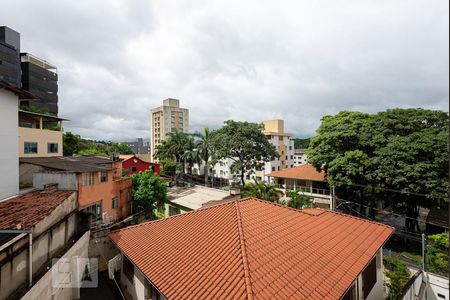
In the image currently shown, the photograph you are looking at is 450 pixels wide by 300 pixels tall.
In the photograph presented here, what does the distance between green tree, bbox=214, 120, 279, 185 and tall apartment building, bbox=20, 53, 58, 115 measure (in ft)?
129

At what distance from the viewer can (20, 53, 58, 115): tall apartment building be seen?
46.4 metres

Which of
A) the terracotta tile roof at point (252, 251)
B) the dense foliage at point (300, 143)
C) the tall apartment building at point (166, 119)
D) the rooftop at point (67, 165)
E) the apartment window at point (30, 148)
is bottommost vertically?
the terracotta tile roof at point (252, 251)

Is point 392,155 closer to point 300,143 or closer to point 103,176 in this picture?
point 103,176

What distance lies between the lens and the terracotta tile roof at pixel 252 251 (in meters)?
6.53

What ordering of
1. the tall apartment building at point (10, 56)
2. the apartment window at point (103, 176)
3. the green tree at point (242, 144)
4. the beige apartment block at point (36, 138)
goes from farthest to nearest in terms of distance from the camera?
the tall apartment building at point (10, 56), the green tree at point (242, 144), the beige apartment block at point (36, 138), the apartment window at point (103, 176)

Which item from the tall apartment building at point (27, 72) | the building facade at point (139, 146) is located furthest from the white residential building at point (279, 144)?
the building facade at point (139, 146)

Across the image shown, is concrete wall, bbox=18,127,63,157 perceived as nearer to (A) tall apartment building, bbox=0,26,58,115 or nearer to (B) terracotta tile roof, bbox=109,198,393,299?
(B) terracotta tile roof, bbox=109,198,393,299

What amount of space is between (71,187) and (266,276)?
13609 millimetres

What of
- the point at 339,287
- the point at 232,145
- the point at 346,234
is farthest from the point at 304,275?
the point at 232,145

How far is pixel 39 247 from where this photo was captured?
886cm

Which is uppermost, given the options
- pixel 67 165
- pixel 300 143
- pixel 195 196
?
pixel 300 143

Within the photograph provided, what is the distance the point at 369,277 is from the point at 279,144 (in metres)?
43.0

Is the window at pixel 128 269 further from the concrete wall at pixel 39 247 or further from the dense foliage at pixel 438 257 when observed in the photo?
the dense foliage at pixel 438 257

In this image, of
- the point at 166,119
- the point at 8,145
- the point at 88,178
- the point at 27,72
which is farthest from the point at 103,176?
the point at 166,119
